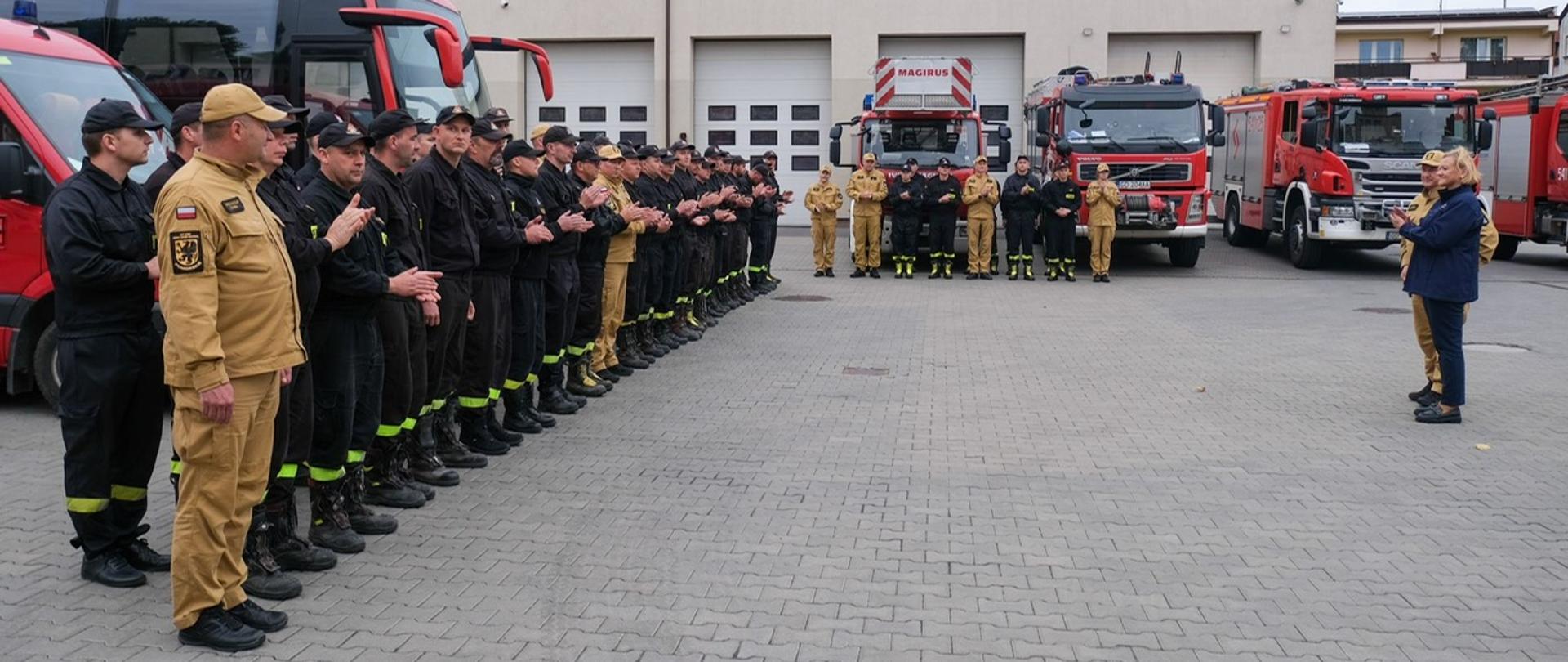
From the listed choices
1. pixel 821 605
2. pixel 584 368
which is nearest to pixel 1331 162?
pixel 584 368

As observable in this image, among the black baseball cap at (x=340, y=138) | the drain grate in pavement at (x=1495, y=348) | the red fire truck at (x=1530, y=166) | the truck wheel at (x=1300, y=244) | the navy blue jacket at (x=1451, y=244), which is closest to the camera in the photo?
the black baseball cap at (x=340, y=138)

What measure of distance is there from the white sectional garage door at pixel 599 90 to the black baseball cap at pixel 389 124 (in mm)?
25812

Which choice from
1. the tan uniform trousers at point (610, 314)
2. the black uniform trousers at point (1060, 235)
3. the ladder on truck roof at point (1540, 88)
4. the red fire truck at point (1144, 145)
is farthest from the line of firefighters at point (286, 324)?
the ladder on truck roof at point (1540, 88)

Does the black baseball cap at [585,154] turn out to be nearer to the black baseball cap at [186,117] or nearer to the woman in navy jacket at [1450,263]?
the black baseball cap at [186,117]

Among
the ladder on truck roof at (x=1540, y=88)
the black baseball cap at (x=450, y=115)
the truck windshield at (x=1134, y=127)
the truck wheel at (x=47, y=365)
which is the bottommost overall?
the truck wheel at (x=47, y=365)

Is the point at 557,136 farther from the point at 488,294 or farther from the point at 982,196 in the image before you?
the point at 982,196

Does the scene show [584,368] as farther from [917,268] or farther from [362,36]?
[917,268]

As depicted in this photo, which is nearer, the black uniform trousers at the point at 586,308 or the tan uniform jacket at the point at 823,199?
the black uniform trousers at the point at 586,308

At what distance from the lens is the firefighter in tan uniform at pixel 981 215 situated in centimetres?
2064

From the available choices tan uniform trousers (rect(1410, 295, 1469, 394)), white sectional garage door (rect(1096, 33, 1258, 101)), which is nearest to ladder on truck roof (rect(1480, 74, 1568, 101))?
white sectional garage door (rect(1096, 33, 1258, 101))

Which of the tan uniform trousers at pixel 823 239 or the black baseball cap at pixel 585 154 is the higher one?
the black baseball cap at pixel 585 154

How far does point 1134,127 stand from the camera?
21.4 meters

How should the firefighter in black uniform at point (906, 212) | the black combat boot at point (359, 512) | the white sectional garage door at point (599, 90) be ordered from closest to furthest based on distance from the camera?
the black combat boot at point (359, 512) < the firefighter in black uniform at point (906, 212) < the white sectional garage door at point (599, 90)

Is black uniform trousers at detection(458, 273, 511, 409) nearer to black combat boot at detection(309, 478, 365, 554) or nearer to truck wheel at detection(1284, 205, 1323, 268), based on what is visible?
black combat boot at detection(309, 478, 365, 554)
